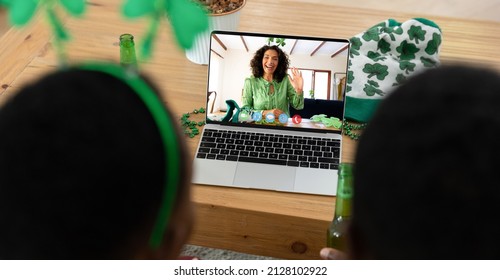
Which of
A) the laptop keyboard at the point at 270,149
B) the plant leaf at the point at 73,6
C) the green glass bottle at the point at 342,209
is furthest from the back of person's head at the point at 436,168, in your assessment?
the laptop keyboard at the point at 270,149

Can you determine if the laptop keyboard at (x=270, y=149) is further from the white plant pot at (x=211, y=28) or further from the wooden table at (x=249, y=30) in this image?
the white plant pot at (x=211, y=28)

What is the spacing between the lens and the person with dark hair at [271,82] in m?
1.10

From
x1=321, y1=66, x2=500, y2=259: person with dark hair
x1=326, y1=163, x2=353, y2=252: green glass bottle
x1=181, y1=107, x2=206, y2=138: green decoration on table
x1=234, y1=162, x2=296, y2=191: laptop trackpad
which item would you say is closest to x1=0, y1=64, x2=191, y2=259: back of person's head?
x1=321, y1=66, x2=500, y2=259: person with dark hair

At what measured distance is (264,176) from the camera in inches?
39.8

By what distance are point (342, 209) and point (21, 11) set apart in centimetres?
54

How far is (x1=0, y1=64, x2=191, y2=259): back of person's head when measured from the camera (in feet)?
1.24

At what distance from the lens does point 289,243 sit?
101 centimetres

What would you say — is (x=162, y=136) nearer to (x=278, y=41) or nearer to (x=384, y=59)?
(x=278, y=41)

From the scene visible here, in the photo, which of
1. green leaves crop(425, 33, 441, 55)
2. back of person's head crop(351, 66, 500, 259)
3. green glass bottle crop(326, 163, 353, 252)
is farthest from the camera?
green leaves crop(425, 33, 441, 55)

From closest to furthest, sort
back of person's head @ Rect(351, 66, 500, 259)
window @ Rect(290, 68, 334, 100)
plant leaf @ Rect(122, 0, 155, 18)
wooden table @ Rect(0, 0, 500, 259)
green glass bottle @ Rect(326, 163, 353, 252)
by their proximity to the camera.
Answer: back of person's head @ Rect(351, 66, 500, 259)
plant leaf @ Rect(122, 0, 155, 18)
green glass bottle @ Rect(326, 163, 353, 252)
wooden table @ Rect(0, 0, 500, 259)
window @ Rect(290, 68, 334, 100)

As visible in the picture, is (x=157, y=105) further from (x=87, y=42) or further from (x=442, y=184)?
(x=87, y=42)

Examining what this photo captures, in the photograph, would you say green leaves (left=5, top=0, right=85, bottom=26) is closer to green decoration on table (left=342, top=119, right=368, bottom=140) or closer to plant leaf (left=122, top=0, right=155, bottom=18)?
plant leaf (left=122, top=0, right=155, bottom=18)

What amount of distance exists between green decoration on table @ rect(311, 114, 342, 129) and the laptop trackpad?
0.49 feet

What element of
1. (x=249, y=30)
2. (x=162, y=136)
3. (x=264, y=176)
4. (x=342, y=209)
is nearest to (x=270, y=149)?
(x=264, y=176)
